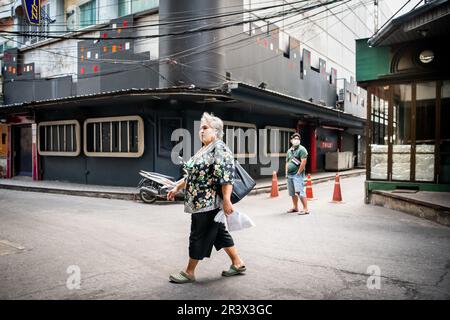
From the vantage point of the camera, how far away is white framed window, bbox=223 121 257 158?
16297 millimetres

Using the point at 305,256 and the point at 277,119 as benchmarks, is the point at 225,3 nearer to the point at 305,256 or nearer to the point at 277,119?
the point at 277,119

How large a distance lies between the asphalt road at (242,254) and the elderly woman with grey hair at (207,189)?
1.36ft

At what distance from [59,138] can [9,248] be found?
12.5 m

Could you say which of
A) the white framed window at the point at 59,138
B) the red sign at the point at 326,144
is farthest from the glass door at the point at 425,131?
the red sign at the point at 326,144

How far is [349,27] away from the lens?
3142 cm

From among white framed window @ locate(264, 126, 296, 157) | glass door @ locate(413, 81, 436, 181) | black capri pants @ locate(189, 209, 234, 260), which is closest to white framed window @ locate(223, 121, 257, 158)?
white framed window @ locate(264, 126, 296, 157)

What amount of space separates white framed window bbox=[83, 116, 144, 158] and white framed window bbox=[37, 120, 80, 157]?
0.73 m

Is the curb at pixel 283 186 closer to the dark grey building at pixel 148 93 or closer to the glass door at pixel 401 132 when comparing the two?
the dark grey building at pixel 148 93

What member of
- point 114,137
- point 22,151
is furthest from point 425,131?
point 22,151

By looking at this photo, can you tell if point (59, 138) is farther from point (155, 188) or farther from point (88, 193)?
point (155, 188)

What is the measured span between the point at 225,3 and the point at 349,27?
799 inches

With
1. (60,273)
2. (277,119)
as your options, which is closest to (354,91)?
(277,119)

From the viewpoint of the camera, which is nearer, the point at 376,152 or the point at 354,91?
the point at 376,152
